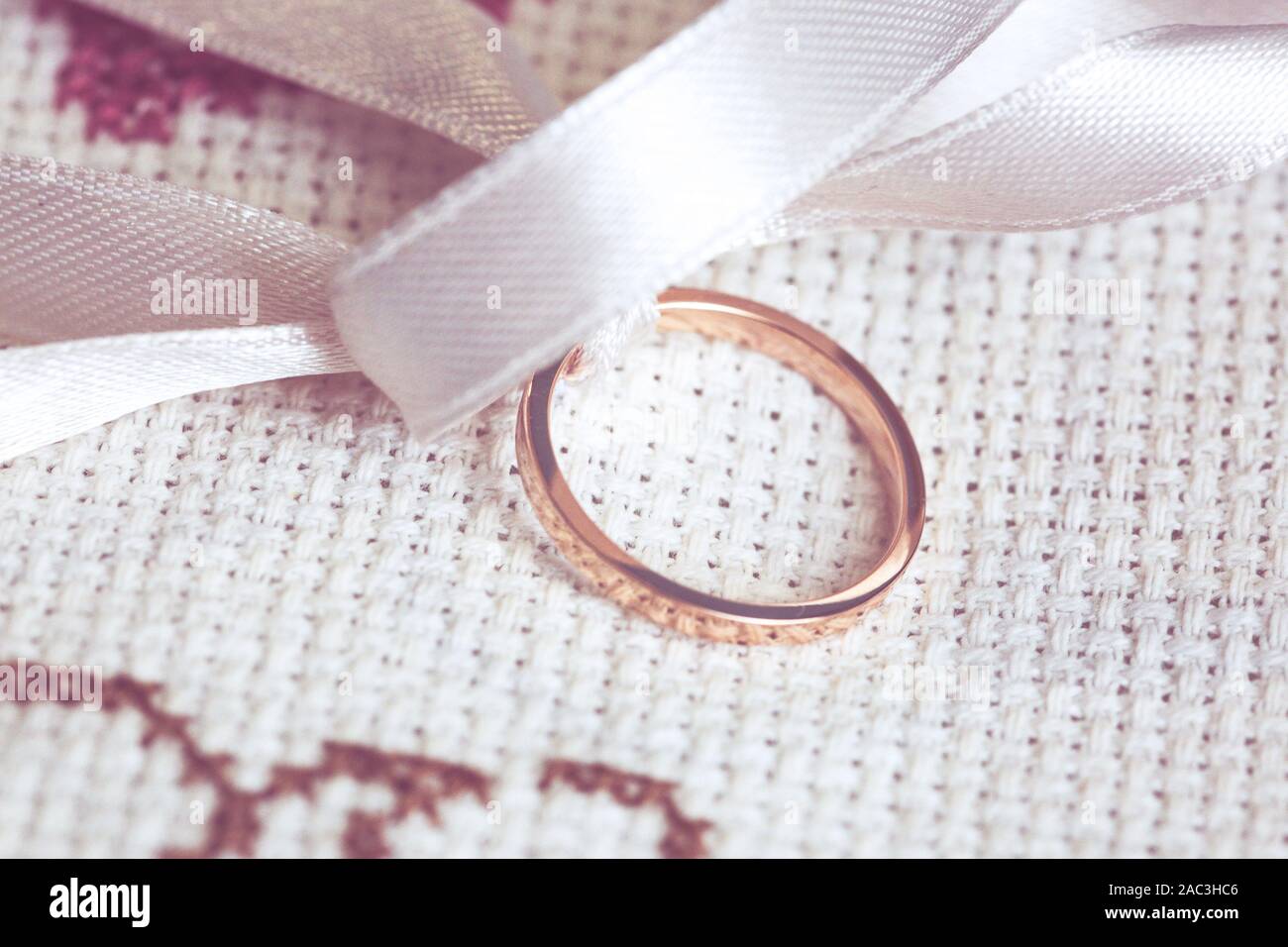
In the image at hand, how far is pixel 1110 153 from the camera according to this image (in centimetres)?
48

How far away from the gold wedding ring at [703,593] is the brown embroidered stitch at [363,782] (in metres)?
0.06

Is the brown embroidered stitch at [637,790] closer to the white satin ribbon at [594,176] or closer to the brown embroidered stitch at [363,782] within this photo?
the brown embroidered stitch at [363,782]

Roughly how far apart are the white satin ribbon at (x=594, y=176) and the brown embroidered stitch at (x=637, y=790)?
0.40 feet

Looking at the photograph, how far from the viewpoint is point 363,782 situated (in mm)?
404

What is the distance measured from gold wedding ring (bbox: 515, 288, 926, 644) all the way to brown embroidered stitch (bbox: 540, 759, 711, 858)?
0.18 ft

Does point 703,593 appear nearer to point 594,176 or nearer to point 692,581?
point 692,581

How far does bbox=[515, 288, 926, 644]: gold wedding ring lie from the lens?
1.37ft

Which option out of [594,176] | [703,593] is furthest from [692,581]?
[594,176]

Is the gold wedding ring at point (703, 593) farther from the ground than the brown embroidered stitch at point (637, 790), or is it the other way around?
the gold wedding ring at point (703, 593)

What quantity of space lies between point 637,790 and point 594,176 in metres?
0.20

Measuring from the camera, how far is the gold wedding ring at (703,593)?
0.42 meters

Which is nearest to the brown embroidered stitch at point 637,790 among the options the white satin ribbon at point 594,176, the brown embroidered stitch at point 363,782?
the brown embroidered stitch at point 363,782

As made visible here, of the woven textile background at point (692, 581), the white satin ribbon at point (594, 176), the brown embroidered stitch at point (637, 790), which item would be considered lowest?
the brown embroidered stitch at point (637, 790)
